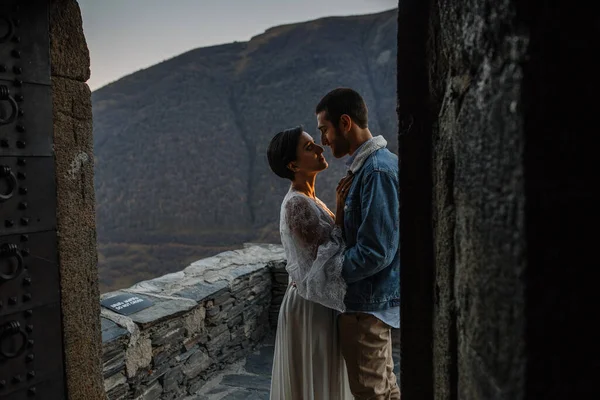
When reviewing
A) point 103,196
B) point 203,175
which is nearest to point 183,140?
point 203,175

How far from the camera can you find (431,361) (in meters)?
1.03

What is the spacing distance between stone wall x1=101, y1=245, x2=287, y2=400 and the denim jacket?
1.63 metres

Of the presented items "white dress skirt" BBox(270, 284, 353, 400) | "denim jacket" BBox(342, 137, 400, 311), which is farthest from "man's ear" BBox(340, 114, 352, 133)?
"white dress skirt" BBox(270, 284, 353, 400)

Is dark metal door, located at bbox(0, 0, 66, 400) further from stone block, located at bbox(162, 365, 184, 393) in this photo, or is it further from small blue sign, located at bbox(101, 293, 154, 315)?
stone block, located at bbox(162, 365, 184, 393)

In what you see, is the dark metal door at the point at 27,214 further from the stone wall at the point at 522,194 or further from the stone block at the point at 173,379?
the stone wall at the point at 522,194

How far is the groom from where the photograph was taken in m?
1.97

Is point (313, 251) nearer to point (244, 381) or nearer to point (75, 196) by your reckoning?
point (75, 196)

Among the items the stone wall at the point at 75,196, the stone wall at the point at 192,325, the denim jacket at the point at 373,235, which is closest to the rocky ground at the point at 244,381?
the stone wall at the point at 192,325

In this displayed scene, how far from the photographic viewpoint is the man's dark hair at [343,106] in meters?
2.14

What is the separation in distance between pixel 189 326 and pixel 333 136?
6.96ft

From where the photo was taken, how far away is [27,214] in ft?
6.19

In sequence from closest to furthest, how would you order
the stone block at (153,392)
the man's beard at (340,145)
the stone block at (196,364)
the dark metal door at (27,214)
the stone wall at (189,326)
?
1. the dark metal door at (27,214)
2. the man's beard at (340,145)
3. the stone wall at (189,326)
4. the stone block at (153,392)
5. the stone block at (196,364)

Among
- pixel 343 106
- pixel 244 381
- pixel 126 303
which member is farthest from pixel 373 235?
pixel 244 381

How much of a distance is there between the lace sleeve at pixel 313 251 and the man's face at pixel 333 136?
28 cm
